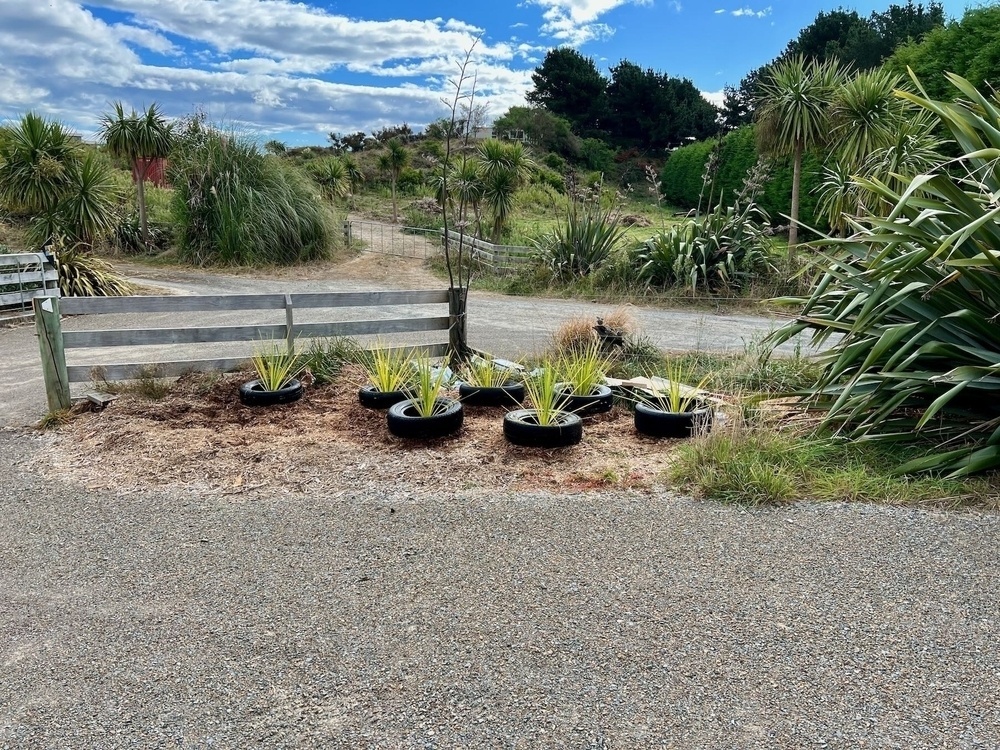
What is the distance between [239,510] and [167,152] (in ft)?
59.1

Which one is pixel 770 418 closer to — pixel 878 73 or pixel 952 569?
pixel 952 569

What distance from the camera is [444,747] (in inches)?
86.0

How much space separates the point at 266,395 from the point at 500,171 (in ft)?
43.9

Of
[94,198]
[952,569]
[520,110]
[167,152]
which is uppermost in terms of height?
[520,110]

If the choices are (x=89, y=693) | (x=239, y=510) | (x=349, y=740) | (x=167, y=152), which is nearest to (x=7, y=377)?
(x=239, y=510)

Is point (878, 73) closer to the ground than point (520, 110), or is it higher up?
closer to the ground

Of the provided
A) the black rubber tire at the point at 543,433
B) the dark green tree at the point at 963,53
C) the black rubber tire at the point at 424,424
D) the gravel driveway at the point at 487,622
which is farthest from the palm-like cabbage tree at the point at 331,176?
the gravel driveway at the point at 487,622

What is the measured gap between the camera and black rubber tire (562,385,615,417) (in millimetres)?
5699

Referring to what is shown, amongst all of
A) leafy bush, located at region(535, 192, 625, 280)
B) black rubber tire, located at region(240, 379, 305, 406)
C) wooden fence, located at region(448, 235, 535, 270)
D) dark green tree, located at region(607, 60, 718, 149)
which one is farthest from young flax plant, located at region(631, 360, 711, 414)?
dark green tree, located at region(607, 60, 718, 149)

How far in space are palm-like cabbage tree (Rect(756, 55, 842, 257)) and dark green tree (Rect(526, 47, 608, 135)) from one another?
46.9 meters

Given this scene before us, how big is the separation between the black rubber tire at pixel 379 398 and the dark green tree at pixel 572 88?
56857mm

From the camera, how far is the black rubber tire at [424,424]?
5.09 metres

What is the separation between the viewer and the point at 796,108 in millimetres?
13703

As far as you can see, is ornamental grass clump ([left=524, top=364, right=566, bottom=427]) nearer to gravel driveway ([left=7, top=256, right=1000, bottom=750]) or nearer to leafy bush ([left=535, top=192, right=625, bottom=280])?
gravel driveway ([left=7, top=256, right=1000, bottom=750])
